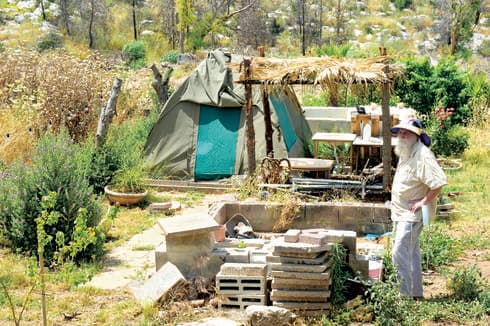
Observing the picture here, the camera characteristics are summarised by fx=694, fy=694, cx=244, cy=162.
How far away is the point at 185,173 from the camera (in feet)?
40.6

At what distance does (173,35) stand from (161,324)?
93.7ft

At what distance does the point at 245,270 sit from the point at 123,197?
15.8 feet

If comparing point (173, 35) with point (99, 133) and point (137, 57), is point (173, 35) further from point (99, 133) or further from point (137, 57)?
point (99, 133)

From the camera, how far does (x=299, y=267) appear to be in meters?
6.12

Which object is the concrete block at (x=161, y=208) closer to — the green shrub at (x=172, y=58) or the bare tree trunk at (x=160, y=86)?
the bare tree trunk at (x=160, y=86)

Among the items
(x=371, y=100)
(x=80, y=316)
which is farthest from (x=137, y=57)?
(x=80, y=316)

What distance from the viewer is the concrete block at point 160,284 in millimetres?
6406

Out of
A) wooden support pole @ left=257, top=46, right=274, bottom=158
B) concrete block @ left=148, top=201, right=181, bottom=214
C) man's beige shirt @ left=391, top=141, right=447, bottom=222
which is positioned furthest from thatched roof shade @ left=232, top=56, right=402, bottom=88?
man's beige shirt @ left=391, top=141, right=447, bottom=222

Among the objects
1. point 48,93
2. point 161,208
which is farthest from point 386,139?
point 48,93

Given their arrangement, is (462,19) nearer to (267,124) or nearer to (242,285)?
(267,124)

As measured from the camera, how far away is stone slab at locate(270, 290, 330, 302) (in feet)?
20.0

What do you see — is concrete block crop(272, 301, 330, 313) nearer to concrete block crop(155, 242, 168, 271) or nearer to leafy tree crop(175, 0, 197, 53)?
concrete block crop(155, 242, 168, 271)

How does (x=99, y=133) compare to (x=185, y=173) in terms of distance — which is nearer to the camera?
(x=99, y=133)

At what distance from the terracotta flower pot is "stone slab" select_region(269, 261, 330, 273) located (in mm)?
4963
